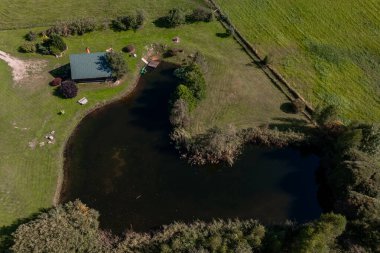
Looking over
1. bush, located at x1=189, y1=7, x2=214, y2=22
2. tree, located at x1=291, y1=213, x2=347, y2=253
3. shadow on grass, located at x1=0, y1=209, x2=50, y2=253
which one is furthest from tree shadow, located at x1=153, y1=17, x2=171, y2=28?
tree, located at x1=291, y1=213, x2=347, y2=253

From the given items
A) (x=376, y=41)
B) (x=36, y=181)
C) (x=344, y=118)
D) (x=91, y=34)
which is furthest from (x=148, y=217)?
(x=376, y=41)

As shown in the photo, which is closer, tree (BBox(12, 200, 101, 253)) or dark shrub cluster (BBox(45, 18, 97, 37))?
tree (BBox(12, 200, 101, 253))

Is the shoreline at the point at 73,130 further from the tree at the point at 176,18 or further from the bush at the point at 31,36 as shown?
the bush at the point at 31,36

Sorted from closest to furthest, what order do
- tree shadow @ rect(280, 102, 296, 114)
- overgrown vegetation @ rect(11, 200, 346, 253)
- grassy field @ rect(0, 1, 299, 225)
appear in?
overgrown vegetation @ rect(11, 200, 346, 253) < grassy field @ rect(0, 1, 299, 225) < tree shadow @ rect(280, 102, 296, 114)

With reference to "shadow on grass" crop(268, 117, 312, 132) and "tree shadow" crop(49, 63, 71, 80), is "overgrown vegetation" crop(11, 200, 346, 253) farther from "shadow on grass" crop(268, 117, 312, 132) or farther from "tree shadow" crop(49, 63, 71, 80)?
"tree shadow" crop(49, 63, 71, 80)

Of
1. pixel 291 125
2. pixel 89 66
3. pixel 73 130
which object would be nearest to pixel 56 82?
pixel 89 66

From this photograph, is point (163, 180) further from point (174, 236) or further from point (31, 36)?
point (31, 36)
